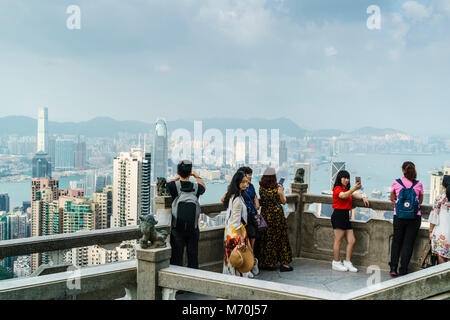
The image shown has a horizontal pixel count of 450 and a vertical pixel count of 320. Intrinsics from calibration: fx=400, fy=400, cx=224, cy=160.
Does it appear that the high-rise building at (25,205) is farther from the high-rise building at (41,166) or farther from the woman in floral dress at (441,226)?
the woman in floral dress at (441,226)

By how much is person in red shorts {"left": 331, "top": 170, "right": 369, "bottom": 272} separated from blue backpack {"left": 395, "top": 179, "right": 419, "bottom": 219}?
2.72 ft

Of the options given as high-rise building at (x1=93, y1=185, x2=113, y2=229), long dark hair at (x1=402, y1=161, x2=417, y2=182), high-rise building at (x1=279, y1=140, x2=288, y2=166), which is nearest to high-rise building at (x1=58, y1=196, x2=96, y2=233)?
high-rise building at (x1=93, y1=185, x2=113, y2=229)

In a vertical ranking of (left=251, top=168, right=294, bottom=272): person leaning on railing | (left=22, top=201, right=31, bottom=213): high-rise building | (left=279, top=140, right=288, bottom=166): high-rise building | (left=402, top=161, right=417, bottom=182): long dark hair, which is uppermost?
(left=279, top=140, right=288, bottom=166): high-rise building

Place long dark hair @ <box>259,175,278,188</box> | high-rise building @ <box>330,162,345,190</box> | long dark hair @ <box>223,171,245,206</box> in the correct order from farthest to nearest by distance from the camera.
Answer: high-rise building @ <box>330,162,345,190</box>
long dark hair @ <box>259,175,278,188</box>
long dark hair @ <box>223,171,245,206</box>

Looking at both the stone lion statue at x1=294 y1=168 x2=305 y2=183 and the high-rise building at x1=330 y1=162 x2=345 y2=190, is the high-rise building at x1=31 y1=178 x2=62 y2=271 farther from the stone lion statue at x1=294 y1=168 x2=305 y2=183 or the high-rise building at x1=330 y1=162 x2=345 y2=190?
the high-rise building at x1=330 y1=162 x2=345 y2=190

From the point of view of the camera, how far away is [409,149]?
440 inches

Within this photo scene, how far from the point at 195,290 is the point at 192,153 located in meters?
3.89

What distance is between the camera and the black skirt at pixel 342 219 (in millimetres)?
7477

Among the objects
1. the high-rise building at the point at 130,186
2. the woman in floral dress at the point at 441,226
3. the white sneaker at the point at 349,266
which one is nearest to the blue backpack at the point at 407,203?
the woman in floral dress at the point at 441,226

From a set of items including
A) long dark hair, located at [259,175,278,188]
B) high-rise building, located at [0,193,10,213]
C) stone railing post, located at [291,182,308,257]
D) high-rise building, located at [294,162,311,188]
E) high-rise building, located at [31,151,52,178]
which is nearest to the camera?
long dark hair, located at [259,175,278,188]

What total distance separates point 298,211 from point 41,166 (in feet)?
34.4

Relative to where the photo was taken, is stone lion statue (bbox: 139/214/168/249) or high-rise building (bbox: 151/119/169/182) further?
high-rise building (bbox: 151/119/169/182)

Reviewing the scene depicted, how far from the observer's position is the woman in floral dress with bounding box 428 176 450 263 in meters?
6.28
